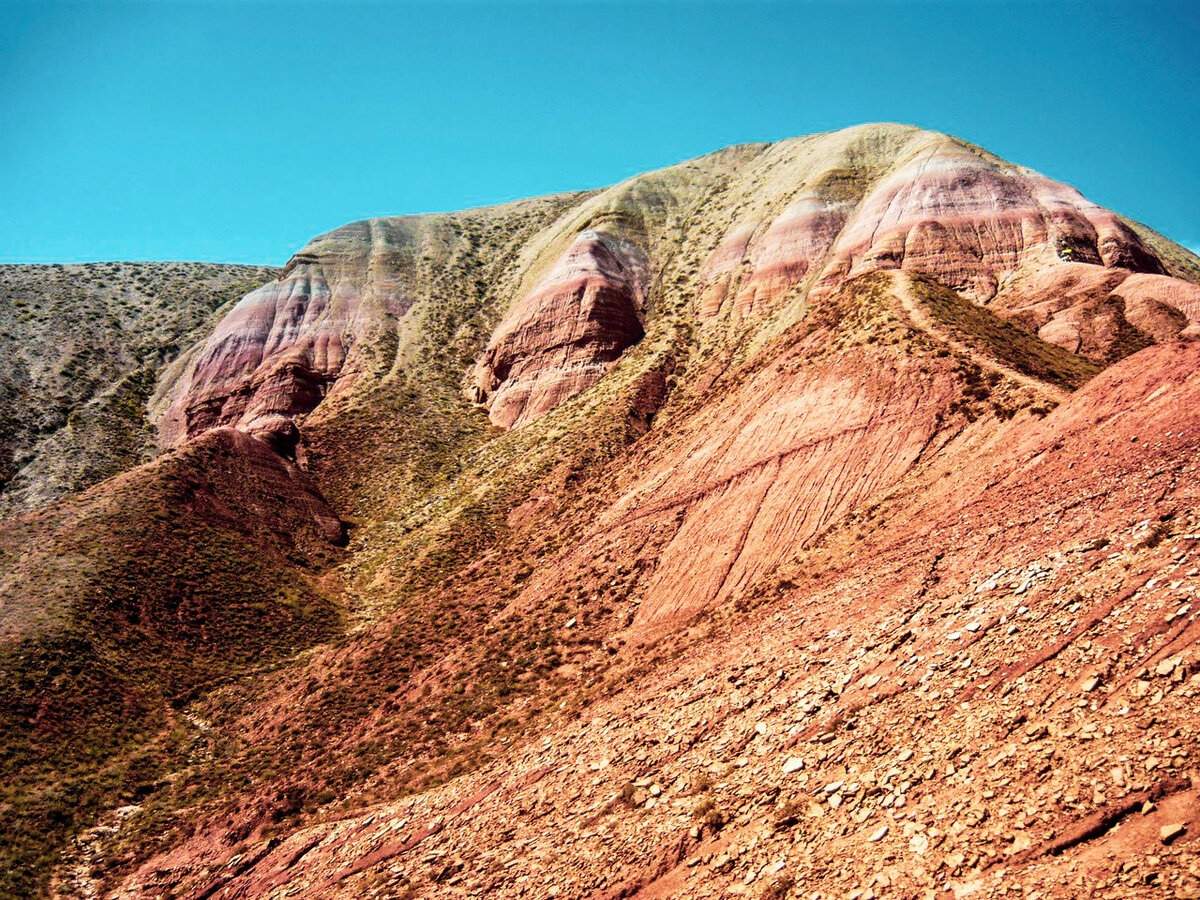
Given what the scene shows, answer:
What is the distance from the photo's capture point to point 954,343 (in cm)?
2922

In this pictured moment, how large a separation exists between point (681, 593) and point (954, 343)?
15.3 metres

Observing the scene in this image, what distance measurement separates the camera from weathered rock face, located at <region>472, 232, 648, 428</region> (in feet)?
178

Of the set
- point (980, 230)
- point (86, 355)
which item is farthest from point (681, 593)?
point (86, 355)

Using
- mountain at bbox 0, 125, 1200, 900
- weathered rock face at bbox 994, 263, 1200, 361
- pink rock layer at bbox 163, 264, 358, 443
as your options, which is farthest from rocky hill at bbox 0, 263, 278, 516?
weathered rock face at bbox 994, 263, 1200, 361

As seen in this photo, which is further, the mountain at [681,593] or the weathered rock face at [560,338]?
the weathered rock face at [560,338]

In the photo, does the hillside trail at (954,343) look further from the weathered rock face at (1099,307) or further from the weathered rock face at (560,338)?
the weathered rock face at (560,338)

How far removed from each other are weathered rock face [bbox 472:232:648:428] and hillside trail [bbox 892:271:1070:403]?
23.0 m

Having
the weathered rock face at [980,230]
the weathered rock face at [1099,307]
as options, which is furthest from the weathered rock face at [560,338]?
the weathered rock face at [1099,307]

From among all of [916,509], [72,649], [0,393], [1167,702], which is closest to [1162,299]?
[916,509]

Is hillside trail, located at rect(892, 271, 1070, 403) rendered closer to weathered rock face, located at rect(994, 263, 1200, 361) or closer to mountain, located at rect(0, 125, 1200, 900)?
mountain, located at rect(0, 125, 1200, 900)

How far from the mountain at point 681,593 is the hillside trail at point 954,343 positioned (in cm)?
25

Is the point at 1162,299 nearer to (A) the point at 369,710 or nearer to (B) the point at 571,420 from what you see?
(B) the point at 571,420

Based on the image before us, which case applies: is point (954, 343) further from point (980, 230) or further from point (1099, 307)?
point (980, 230)

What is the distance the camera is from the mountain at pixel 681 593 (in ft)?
36.5
